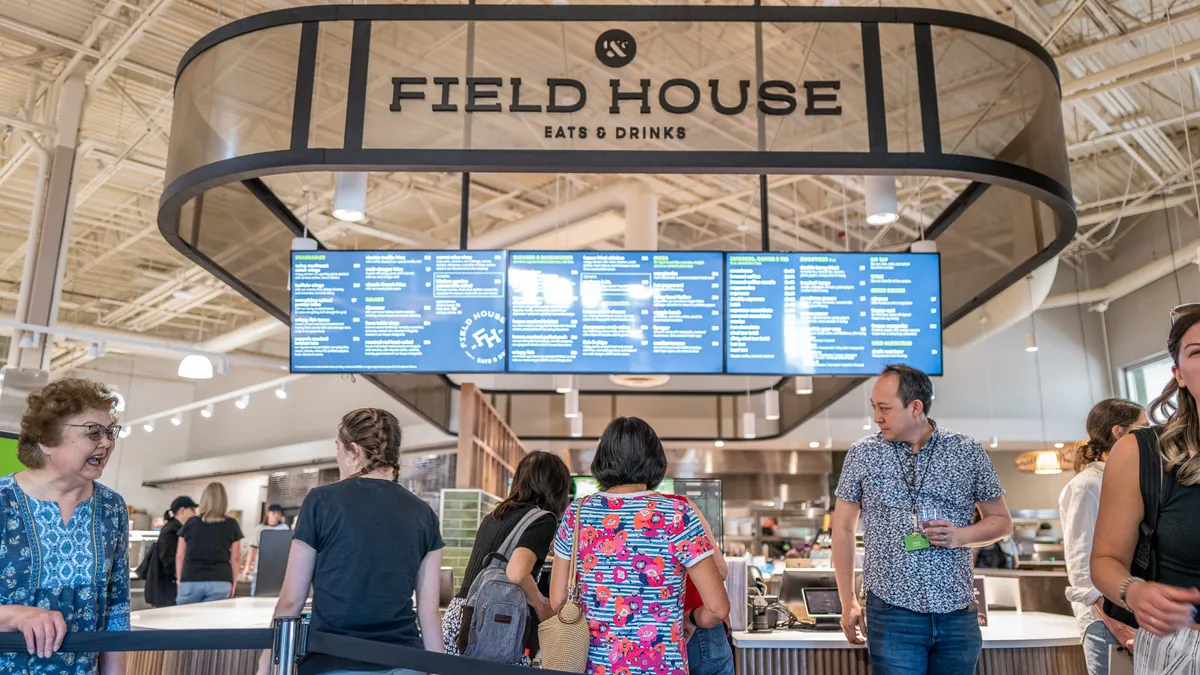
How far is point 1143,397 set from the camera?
507 inches

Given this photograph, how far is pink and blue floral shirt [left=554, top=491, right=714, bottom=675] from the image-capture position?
90.0 inches

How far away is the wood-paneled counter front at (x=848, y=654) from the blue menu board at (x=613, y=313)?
4.28 feet

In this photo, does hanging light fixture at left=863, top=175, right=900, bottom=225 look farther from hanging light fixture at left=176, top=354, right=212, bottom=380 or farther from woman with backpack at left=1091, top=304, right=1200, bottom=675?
hanging light fixture at left=176, top=354, right=212, bottom=380

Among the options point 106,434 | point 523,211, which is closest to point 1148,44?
point 523,211

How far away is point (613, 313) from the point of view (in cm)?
422

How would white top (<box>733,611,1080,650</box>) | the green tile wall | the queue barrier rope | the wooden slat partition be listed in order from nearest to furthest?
1. the queue barrier rope
2. white top (<box>733,611,1080,650</box>)
3. the green tile wall
4. the wooden slat partition

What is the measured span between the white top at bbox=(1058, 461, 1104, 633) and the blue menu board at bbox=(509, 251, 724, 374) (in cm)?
160

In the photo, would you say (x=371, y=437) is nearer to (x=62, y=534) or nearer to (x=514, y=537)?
(x=514, y=537)

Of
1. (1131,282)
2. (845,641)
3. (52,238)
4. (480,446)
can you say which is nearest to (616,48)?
(845,641)

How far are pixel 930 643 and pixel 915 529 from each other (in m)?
0.33

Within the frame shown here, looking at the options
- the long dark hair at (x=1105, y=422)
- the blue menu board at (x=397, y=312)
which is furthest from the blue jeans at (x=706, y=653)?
the blue menu board at (x=397, y=312)

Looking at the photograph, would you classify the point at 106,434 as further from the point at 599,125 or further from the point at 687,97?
the point at 687,97

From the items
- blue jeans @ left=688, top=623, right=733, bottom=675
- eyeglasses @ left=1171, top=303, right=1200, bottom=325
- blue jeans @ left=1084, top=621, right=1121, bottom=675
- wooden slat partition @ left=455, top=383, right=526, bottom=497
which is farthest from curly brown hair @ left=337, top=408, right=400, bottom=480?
wooden slat partition @ left=455, top=383, right=526, bottom=497

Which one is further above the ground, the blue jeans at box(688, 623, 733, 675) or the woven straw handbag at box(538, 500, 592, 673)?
the woven straw handbag at box(538, 500, 592, 673)
